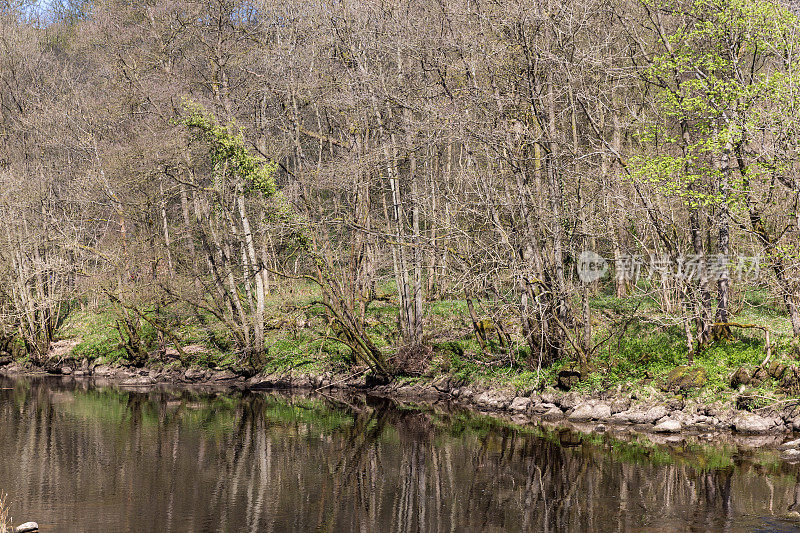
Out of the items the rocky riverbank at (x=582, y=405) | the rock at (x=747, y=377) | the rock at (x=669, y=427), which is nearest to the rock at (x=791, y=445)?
the rocky riverbank at (x=582, y=405)

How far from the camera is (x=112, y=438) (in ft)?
60.5

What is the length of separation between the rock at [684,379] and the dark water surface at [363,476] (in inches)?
94.5

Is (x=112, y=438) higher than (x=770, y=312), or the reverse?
(x=770, y=312)

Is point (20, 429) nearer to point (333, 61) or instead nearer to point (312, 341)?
point (312, 341)

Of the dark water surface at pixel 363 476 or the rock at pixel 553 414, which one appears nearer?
the dark water surface at pixel 363 476

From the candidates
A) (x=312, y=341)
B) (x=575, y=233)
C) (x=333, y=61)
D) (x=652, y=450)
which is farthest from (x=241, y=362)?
(x=652, y=450)

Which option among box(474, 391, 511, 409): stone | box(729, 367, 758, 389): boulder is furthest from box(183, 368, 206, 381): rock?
box(729, 367, 758, 389): boulder

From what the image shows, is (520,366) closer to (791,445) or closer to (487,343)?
(487,343)

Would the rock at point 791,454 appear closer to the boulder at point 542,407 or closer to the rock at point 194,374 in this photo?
the boulder at point 542,407

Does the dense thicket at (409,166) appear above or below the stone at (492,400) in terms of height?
above

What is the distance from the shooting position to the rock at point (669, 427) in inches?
687

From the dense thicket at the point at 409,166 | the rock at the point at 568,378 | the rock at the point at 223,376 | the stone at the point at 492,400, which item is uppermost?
the dense thicket at the point at 409,166

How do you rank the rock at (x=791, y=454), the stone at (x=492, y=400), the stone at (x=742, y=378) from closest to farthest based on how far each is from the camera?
the rock at (x=791, y=454) < the stone at (x=742, y=378) < the stone at (x=492, y=400)

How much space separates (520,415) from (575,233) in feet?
16.2
